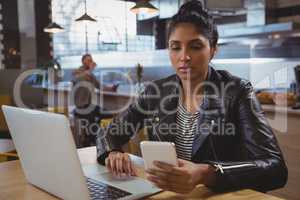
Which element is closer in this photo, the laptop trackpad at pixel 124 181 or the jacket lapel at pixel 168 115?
the laptop trackpad at pixel 124 181

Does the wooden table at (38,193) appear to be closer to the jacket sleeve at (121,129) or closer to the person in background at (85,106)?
the jacket sleeve at (121,129)

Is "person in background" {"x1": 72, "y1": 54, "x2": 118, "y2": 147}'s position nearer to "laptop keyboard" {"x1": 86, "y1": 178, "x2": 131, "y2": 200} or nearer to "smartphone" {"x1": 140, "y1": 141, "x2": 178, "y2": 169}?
"laptop keyboard" {"x1": 86, "y1": 178, "x2": 131, "y2": 200}

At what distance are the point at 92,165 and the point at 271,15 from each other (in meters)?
4.64

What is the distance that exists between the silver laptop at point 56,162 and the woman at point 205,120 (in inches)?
6.4

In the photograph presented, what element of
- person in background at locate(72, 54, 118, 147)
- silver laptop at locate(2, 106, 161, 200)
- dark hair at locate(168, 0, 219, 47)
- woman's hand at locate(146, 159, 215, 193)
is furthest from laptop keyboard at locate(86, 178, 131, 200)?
person in background at locate(72, 54, 118, 147)

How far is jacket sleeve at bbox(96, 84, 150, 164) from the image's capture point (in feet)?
4.62

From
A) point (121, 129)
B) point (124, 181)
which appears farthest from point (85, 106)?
point (124, 181)

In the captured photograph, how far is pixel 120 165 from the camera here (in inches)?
48.9

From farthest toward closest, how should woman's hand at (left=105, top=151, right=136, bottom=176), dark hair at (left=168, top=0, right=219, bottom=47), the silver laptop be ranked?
1. dark hair at (left=168, top=0, right=219, bottom=47)
2. woman's hand at (left=105, top=151, right=136, bottom=176)
3. the silver laptop

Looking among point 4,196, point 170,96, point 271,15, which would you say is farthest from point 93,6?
point 4,196

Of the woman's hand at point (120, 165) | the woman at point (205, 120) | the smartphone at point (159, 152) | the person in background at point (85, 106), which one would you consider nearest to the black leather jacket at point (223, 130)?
the woman at point (205, 120)

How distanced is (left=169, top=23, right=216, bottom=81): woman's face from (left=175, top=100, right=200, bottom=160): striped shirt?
171 millimetres

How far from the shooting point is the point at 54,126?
816mm

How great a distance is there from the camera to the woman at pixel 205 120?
42.4 inches
